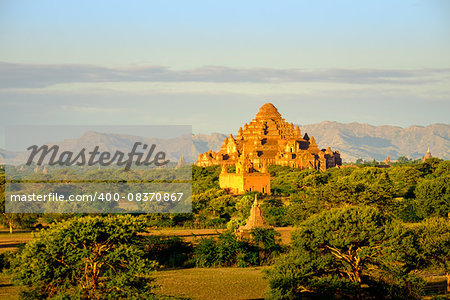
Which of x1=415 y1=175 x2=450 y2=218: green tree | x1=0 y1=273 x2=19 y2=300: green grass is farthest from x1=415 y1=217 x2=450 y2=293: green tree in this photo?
x1=415 y1=175 x2=450 y2=218: green tree

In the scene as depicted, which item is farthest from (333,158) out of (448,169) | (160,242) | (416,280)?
(416,280)

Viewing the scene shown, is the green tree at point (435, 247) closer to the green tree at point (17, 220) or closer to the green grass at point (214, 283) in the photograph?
the green grass at point (214, 283)

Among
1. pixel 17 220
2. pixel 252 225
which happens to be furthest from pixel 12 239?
pixel 252 225

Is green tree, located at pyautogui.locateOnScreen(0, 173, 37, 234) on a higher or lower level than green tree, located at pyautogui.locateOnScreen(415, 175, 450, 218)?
lower

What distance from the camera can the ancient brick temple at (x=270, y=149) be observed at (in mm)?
154875

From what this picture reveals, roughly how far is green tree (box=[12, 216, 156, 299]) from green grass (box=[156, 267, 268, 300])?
5.50 meters

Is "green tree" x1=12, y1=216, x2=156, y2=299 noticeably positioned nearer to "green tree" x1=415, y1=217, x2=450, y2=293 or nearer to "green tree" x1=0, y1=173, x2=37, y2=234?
"green tree" x1=415, y1=217, x2=450, y2=293

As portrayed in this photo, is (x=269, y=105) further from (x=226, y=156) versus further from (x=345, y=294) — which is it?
(x=345, y=294)

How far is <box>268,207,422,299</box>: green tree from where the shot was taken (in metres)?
42.3

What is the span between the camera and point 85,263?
3997 cm

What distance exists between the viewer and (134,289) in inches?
1513

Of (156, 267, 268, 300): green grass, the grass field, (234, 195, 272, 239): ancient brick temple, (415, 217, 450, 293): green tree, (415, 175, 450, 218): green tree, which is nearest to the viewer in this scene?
(156, 267, 268, 300): green grass

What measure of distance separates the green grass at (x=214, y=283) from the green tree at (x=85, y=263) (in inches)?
217

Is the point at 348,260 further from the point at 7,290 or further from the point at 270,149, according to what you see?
the point at 270,149
